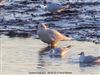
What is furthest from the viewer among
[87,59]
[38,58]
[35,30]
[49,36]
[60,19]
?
[60,19]

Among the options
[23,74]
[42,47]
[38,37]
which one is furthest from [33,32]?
[23,74]

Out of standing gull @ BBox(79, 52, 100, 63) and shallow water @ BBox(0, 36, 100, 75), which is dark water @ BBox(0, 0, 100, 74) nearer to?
shallow water @ BBox(0, 36, 100, 75)

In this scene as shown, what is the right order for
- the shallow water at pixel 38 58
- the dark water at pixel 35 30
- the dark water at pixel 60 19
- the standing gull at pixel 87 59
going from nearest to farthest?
the shallow water at pixel 38 58, the dark water at pixel 35 30, the standing gull at pixel 87 59, the dark water at pixel 60 19

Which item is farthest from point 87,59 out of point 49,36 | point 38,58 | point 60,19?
point 60,19

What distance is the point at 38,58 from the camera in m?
14.7

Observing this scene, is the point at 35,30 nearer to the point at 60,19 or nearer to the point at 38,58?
the point at 60,19

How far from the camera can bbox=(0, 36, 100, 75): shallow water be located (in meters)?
13.2

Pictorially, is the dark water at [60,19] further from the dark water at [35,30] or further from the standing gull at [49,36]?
the standing gull at [49,36]

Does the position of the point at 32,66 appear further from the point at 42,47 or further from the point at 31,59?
the point at 42,47

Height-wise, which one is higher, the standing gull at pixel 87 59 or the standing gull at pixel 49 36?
the standing gull at pixel 87 59

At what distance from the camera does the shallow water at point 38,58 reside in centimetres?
1324

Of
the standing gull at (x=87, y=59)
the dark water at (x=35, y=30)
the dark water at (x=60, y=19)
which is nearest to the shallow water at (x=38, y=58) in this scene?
the dark water at (x=35, y=30)

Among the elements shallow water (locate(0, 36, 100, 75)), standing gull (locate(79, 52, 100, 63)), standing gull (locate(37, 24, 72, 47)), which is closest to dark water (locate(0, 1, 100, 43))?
standing gull (locate(37, 24, 72, 47))

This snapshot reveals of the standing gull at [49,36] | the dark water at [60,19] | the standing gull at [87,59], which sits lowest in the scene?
the dark water at [60,19]
